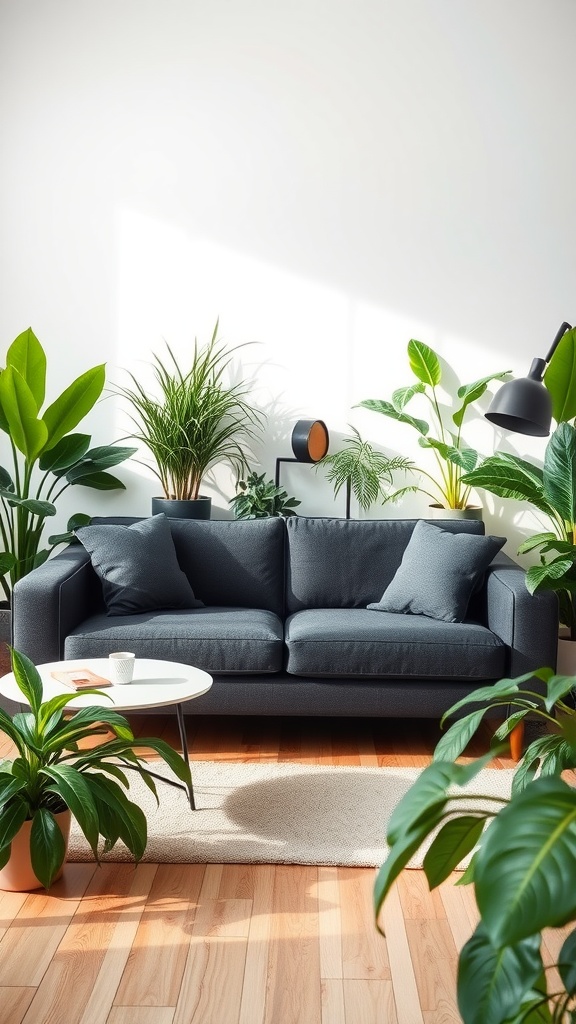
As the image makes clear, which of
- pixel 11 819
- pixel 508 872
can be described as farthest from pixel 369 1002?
pixel 508 872

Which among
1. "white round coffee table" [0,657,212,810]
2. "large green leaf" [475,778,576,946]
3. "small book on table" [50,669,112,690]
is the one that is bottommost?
"white round coffee table" [0,657,212,810]

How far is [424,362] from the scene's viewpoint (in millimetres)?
4527

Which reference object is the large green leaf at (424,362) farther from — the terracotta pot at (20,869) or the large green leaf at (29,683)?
the terracotta pot at (20,869)

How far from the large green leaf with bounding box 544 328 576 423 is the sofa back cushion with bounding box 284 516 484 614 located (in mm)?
651

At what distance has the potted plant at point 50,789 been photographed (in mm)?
2377

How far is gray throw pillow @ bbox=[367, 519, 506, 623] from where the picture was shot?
3.85m

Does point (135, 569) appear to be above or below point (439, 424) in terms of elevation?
below

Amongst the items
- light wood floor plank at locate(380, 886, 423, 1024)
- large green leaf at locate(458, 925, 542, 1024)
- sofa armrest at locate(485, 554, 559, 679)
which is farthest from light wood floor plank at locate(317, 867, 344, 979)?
sofa armrest at locate(485, 554, 559, 679)

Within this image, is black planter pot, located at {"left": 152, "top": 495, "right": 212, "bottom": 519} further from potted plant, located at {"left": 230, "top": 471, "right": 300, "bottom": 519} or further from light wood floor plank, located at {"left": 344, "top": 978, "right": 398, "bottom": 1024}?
light wood floor plank, located at {"left": 344, "top": 978, "right": 398, "bottom": 1024}

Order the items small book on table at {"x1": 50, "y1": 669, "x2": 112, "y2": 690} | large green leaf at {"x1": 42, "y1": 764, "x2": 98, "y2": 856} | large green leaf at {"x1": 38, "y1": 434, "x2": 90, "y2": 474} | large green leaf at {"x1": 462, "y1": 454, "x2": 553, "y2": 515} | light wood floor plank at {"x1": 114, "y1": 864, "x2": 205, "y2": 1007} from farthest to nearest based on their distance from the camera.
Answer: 1. large green leaf at {"x1": 38, "y1": 434, "x2": 90, "y2": 474}
2. large green leaf at {"x1": 462, "y1": 454, "x2": 553, "y2": 515}
3. small book on table at {"x1": 50, "y1": 669, "x2": 112, "y2": 690}
4. large green leaf at {"x1": 42, "y1": 764, "x2": 98, "y2": 856}
5. light wood floor plank at {"x1": 114, "y1": 864, "x2": 205, "y2": 1007}

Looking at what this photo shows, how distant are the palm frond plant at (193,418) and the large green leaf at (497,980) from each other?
11.3 ft

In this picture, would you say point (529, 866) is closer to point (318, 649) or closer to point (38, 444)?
point (318, 649)

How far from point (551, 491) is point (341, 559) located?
0.92 metres

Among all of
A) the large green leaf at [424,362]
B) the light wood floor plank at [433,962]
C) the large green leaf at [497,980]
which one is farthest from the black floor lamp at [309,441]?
the large green leaf at [497,980]
